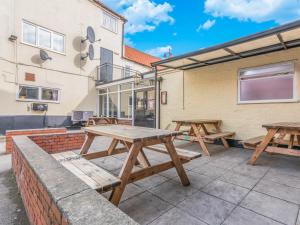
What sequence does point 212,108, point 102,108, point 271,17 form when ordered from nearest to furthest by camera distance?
1. point 212,108
2. point 271,17
3. point 102,108

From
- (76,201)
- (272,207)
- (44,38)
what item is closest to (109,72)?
(44,38)

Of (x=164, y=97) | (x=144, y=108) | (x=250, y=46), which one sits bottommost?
(x=144, y=108)

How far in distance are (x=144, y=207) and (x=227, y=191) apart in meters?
1.13

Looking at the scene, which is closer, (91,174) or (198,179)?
(91,174)

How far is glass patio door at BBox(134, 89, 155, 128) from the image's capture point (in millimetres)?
7492

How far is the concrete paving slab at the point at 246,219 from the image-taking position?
5.32 ft

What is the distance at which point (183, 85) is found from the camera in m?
6.32

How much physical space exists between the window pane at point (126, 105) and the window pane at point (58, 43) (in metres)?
3.98

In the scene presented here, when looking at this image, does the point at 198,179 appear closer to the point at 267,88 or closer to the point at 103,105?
the point at 267,88

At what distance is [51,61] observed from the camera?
8.59 meters

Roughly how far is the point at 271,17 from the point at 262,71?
8.14 m

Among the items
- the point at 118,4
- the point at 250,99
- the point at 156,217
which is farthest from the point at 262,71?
the point at 118,4

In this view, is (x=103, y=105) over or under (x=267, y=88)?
under

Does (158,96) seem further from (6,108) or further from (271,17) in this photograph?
(271,17)
